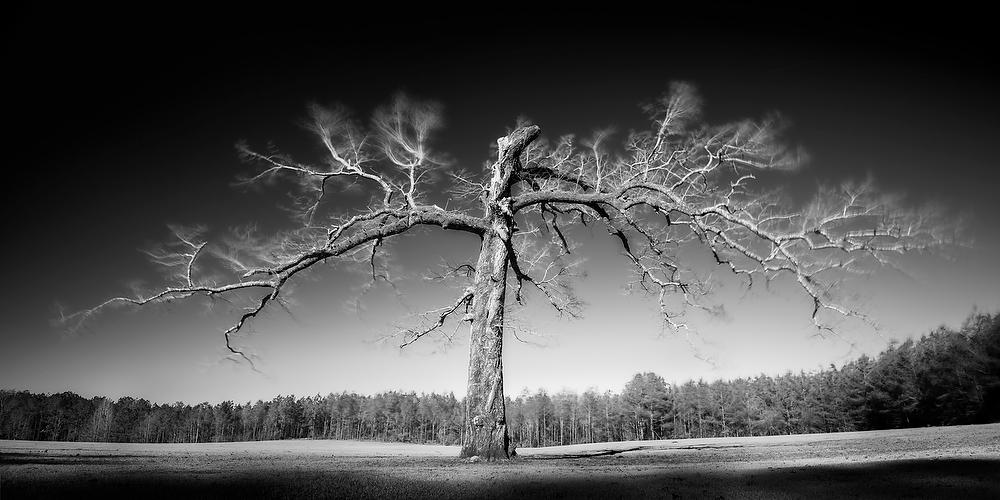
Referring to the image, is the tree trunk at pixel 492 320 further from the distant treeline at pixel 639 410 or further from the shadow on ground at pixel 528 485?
the distant treeline at pixel 639 410

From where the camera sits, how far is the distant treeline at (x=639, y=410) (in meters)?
56.5

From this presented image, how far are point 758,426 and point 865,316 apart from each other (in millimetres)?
112094

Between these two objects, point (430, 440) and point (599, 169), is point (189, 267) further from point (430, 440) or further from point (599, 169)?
point (430, 440)

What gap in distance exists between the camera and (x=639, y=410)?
91250 millimetres

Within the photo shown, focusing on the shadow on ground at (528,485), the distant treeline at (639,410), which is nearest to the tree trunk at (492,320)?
A: the shadow on ground at (528,485)

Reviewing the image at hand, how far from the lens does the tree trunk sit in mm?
11109

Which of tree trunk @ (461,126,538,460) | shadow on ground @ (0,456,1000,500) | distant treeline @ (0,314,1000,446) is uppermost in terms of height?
tree trunk @ (461,126,538,460)

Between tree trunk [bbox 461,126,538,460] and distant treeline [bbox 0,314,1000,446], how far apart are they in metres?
63.5

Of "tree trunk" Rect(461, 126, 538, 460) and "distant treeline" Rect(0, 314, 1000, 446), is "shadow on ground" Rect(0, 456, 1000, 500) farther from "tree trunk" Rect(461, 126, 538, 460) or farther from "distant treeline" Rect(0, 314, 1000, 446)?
"distant treeline" Rect(0, 314, 1000, 446)

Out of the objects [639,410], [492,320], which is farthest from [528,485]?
[639,410]

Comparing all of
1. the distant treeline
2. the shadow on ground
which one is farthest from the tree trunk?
the distant treeline

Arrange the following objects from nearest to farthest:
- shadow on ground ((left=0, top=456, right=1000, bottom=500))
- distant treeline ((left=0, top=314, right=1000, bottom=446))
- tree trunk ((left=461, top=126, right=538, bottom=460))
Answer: shadow on ground ((left=0, top=456, right=1000, bottom=500)), tree trunk ((left=461, top=126, right=538, bottom=460)), distant treeline ((left=0, top=314, right=1000, bottom=446))

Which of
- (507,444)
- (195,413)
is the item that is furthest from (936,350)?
(195,413)

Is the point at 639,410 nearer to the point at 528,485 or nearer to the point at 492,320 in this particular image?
the point at 492,320
